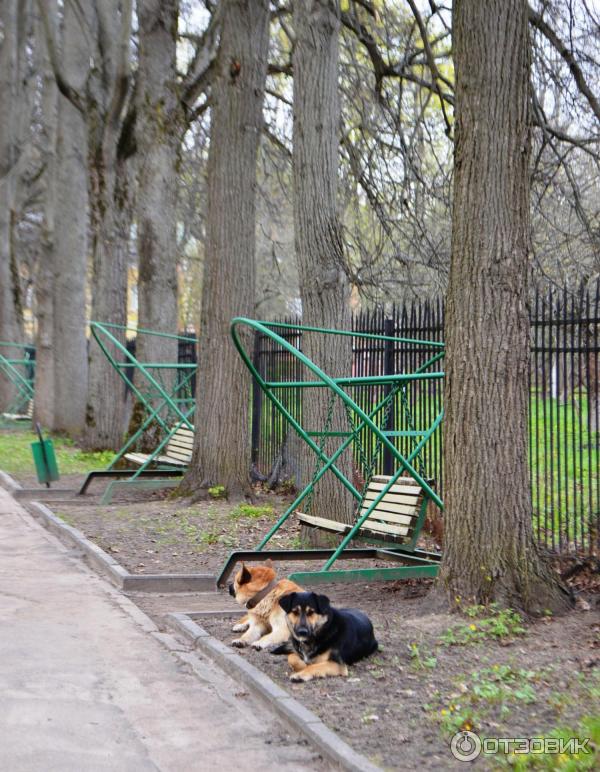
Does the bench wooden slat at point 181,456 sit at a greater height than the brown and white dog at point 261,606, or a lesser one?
greater

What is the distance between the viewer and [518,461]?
713 cm

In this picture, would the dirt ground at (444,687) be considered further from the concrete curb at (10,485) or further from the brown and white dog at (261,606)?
the concrete curb at (10,485)

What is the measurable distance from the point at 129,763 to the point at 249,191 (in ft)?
31.7

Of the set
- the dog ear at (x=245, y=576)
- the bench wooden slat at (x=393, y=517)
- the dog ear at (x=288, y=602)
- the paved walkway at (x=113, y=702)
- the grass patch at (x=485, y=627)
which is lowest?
the paved walkway at (x=113, y=702)

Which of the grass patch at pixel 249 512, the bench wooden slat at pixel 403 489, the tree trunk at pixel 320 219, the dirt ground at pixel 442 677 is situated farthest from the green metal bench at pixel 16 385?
the dirt ground at pixel 442 677

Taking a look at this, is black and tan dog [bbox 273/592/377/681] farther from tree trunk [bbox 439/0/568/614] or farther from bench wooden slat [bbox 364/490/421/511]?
bench wooden slat [bbox 364/490/421/511]

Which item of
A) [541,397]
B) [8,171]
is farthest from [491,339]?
[8,171]

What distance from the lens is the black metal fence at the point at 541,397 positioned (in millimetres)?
8609

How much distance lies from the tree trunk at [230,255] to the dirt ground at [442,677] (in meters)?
3.92

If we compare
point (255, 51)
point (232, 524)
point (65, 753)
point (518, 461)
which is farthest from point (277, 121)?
point (65, 753)

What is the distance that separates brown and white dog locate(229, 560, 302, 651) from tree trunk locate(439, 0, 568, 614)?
122cm

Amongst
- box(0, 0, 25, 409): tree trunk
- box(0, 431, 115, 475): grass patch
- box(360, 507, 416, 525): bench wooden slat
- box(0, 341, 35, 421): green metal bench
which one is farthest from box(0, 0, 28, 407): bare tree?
box(360, 507, 416, 525): bench wooden slat

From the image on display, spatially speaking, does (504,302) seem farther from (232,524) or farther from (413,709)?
(232,524)

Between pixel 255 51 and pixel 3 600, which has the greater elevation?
pixel 255 51
